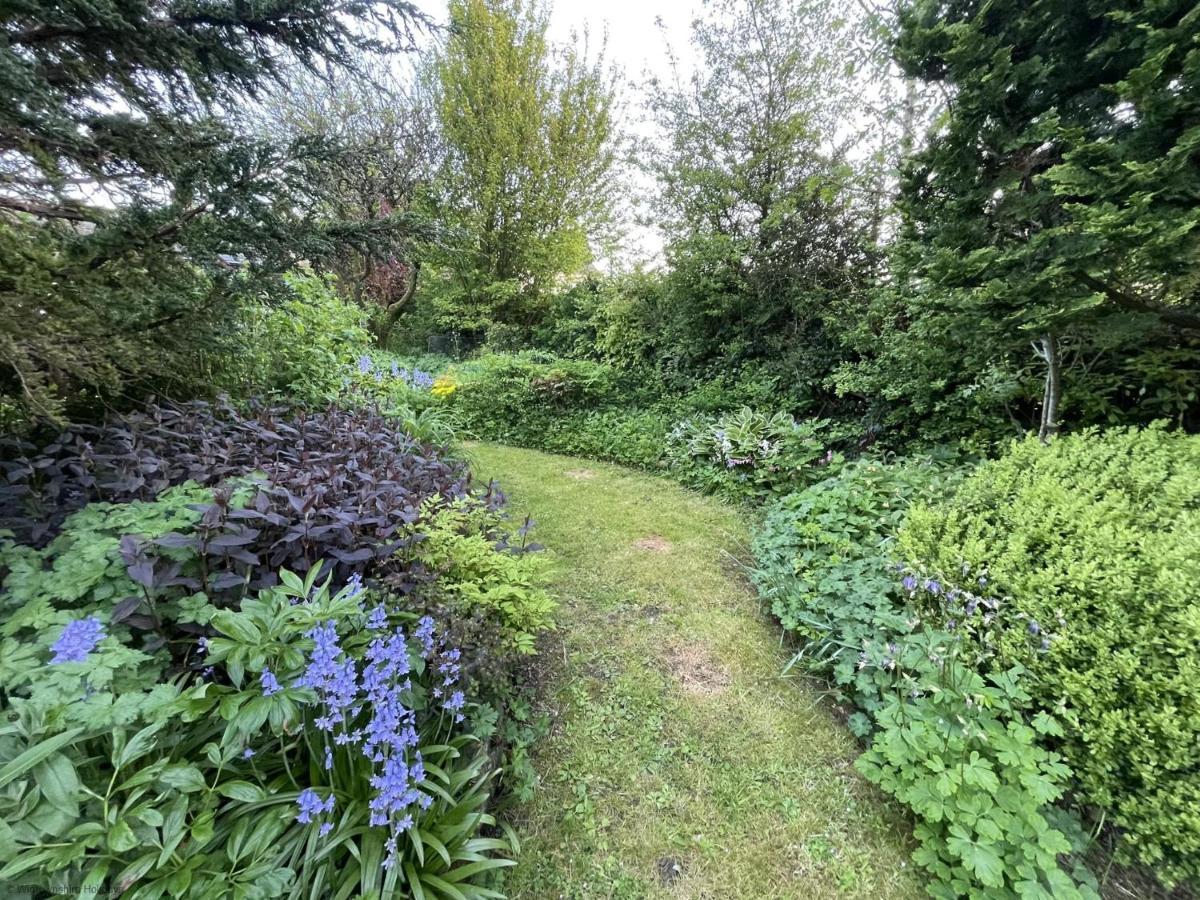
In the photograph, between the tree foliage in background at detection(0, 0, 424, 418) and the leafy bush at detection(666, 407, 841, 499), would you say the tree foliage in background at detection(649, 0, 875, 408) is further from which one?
the tree foliage in background at detection(0, 0, 424, 418)

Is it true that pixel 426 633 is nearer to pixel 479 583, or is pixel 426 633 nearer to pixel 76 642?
pixel 479 583

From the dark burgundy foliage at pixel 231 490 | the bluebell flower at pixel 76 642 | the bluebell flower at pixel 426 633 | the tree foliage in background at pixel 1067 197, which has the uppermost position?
the tree foliage in background at pixel 1067 197

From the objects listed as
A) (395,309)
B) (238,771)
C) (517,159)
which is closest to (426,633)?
(238,771)

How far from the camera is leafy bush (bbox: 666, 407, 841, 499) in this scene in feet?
13.7

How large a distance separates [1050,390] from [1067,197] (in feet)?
3.87

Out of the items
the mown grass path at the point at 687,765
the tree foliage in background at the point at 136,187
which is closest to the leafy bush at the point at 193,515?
the tree foliage in background at the point at 136,187

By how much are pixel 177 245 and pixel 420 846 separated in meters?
2.16

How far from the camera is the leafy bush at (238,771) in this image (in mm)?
955

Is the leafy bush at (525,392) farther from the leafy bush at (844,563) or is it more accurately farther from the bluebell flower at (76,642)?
the bluebell flower at (76,642)

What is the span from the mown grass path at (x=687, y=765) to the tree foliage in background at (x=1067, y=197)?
89.6 inches

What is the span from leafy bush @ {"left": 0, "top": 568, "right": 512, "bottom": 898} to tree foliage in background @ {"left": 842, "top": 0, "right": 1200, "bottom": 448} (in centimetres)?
335

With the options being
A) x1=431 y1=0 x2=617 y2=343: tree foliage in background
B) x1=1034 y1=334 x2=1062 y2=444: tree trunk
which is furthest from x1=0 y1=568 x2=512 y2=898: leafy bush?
x1=431 y1=0 x2=617 y2=343: tree foliage in background

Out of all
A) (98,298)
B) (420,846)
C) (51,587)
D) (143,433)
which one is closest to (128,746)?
(51,587)

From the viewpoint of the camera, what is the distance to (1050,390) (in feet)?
10.1
